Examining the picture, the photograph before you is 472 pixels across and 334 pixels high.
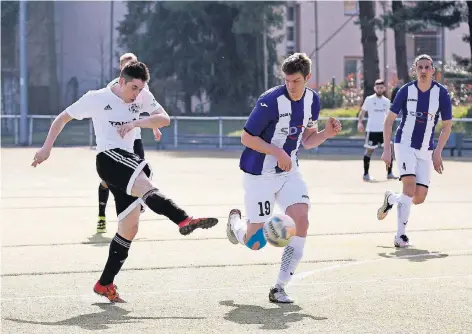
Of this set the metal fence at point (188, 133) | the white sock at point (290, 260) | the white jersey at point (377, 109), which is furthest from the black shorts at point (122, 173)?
the metal fence at point (188, 133)

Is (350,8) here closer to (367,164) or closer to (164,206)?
(367,164)

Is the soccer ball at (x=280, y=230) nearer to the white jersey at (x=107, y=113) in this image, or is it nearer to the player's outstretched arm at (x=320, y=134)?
the player's outstretched arm at (x=320, y=134)

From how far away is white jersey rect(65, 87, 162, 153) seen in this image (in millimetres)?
8344

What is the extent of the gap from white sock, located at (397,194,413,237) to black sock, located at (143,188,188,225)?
385 centimetres

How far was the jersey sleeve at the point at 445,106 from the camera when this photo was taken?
11.2 meters

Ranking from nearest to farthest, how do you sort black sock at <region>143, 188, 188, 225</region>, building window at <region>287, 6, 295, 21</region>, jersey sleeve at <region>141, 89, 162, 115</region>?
black sock at <region>143, 188, 188, 225</region> → jersey sleeve at <region>141, 89, 162, 115</region> → building window at <region>287, 6, 295, 21</region>

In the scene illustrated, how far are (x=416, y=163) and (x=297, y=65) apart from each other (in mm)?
3978

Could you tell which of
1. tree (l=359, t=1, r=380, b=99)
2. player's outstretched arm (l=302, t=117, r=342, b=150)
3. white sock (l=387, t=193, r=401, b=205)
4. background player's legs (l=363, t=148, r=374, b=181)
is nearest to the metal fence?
tree (l=359, t=1, r=380, b=99)

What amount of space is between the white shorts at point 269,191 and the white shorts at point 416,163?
333 centimetres

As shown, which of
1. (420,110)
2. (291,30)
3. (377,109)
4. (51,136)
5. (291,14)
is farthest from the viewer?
(291,30)

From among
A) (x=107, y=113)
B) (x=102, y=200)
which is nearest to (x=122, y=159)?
(x=107, y=113)

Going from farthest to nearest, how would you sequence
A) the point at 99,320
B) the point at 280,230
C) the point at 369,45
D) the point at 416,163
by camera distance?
the point at 369,45
the point at 416,163
the point at 280,230
the point at 99,320

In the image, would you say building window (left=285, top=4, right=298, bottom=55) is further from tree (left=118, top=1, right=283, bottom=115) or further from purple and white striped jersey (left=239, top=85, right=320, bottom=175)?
purple and white striped jersey (left=239, top=85, right=320, bottom=175)

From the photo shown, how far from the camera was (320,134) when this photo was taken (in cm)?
822
